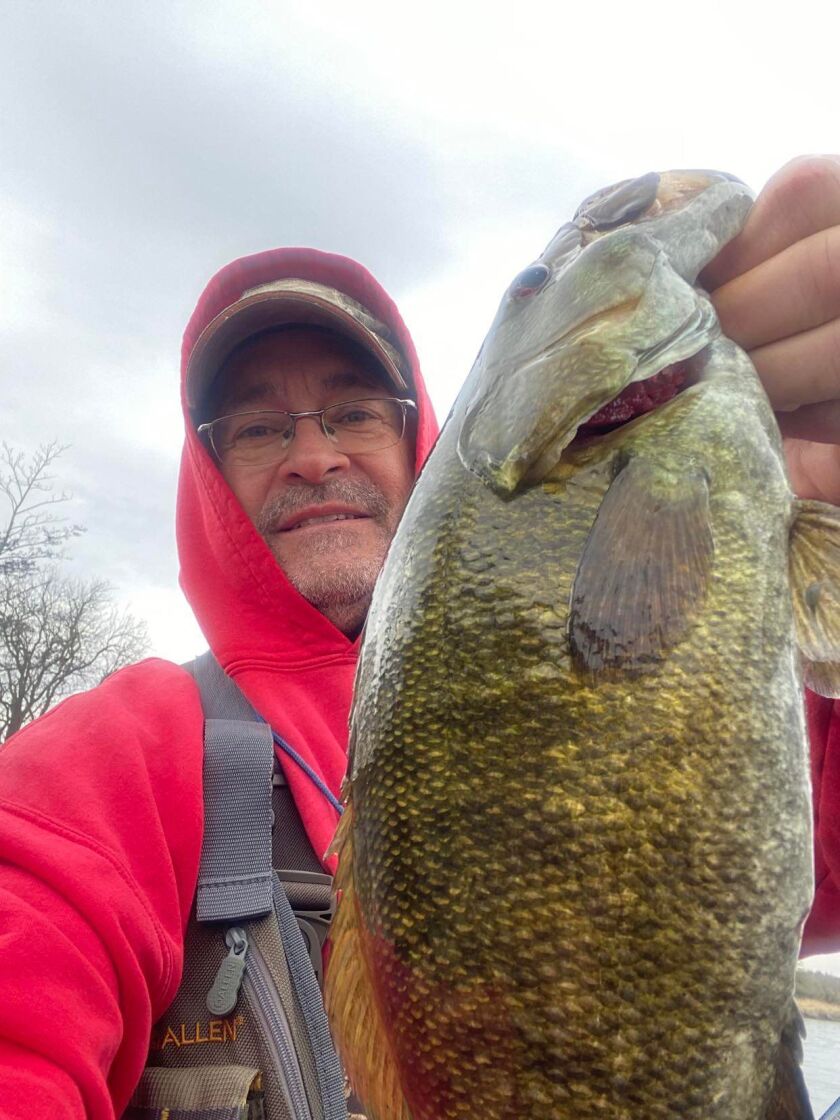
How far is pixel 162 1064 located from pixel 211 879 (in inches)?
16.8

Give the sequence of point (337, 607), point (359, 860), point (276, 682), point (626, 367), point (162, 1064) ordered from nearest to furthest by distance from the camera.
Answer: point (359, 860) < point (626, 367) < point (162, 1064) < point (276, 682) < point (337, 607)

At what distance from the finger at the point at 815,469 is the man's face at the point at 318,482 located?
1.68 m

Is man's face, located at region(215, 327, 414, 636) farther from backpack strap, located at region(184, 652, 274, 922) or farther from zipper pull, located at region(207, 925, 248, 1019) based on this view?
zipper pull, located at region(207, 925, 248, 1019)

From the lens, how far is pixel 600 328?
1506 millimetres

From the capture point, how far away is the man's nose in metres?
3.24

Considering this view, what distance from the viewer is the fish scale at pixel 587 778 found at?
1082 millimetres

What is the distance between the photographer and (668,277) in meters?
1.52

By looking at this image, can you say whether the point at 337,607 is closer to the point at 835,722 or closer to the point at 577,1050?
the point at 835,722

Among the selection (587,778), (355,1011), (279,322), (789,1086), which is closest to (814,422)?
(587,778)

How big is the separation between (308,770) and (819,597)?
1.61 meters

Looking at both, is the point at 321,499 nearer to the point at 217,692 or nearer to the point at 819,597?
the point at 217,692

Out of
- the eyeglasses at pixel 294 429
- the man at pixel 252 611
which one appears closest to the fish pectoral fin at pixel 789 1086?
the man at pixel 252 611

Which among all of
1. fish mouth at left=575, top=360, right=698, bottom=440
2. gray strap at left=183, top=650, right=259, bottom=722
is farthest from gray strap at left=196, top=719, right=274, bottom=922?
fish mouth at left=575, top=360, right=698, bottom=440

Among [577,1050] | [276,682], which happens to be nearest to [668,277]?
[577,1050]
